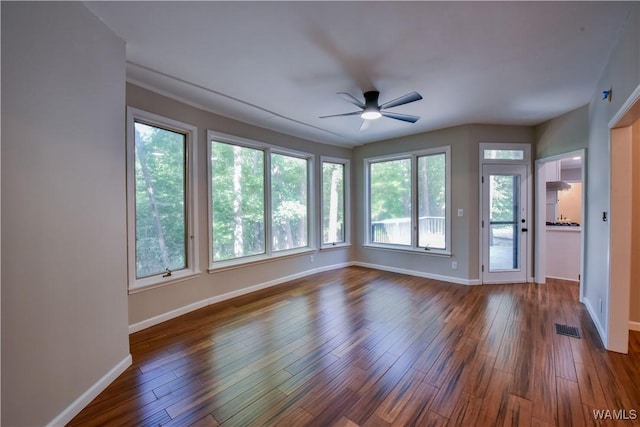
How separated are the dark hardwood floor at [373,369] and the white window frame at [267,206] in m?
0.77

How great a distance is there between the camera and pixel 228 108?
12.2 feet

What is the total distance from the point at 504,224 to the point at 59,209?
565 cm

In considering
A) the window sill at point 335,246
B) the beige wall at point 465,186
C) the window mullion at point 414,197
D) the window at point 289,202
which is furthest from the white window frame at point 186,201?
the beige wall at point 465,186

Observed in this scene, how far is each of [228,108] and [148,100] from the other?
97cm

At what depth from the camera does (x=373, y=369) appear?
2.24 m

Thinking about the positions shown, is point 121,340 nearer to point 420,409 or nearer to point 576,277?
point 420,409

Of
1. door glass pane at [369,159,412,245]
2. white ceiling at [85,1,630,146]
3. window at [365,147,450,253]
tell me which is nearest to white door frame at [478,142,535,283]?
window at [365,147,450,253]

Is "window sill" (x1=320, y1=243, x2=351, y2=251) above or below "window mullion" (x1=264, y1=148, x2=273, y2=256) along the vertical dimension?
below

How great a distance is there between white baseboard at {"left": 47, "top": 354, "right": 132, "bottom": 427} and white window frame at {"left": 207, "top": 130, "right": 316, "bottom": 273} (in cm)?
156

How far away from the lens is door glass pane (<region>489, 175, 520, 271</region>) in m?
4.62

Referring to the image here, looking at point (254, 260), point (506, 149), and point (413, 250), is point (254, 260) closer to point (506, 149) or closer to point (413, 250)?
point (413, 250)

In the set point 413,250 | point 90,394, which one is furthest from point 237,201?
point 413,250

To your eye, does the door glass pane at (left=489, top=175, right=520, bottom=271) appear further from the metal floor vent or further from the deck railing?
the metal floor vent

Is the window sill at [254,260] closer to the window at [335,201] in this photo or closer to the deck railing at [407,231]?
the window at [335,201]
